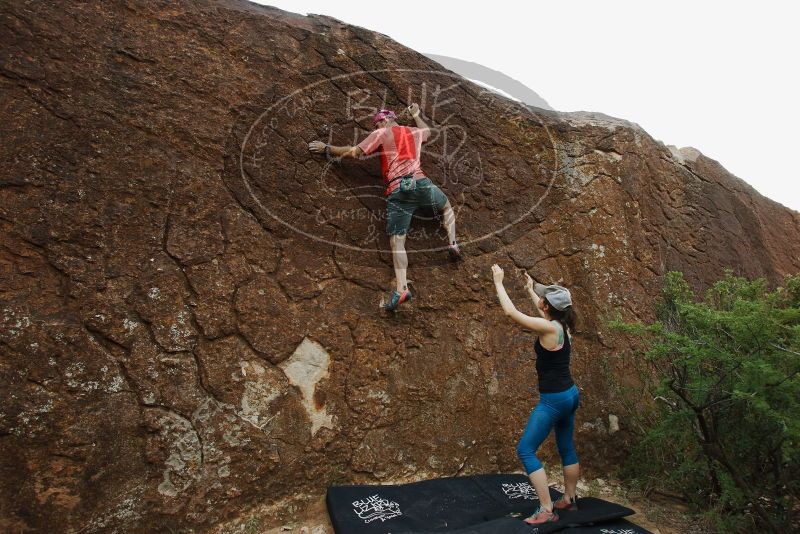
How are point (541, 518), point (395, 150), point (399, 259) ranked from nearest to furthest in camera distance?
point (541, 518) → point (399, 259) → point (395, 150)

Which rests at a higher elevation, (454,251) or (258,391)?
(454,251)

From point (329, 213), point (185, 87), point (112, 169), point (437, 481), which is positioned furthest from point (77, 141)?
point (437, 481)

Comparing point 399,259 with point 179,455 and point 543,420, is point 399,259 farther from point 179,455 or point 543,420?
point 179,455

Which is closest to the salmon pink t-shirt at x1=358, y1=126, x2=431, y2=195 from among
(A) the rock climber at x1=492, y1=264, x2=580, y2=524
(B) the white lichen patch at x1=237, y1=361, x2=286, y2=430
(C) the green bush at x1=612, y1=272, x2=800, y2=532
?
(A) the rock climber at x1=492, y1=264, x2=580, y2=524

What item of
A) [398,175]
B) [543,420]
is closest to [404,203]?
[398,175]

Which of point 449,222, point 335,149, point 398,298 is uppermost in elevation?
point 335,149

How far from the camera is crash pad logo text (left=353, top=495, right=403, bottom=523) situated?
3090mm

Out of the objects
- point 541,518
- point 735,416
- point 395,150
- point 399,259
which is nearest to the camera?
point 541,518

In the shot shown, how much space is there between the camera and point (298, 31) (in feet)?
14.1

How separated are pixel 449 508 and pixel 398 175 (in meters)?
2.42

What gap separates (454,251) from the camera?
4230mm

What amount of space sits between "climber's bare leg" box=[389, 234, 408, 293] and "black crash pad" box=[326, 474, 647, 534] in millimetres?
1416

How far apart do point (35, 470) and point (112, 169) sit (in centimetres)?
183

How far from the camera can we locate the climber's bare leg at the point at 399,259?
3.90 m
